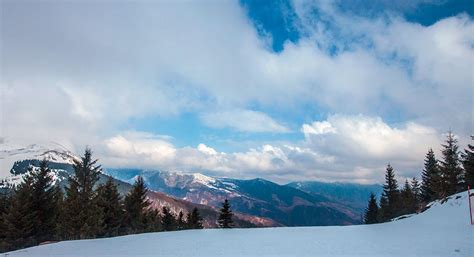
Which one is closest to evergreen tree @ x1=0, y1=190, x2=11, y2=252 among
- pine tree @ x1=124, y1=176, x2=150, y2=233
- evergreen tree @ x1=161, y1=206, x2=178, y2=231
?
pine tree @ x1=124, y1=176, x2=150, y2=233

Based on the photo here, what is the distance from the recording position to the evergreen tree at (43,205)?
3322 cm

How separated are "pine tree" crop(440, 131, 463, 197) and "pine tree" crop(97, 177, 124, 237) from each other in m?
43.5

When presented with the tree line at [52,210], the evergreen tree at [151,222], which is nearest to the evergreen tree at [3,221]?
the tree line at [52,210]

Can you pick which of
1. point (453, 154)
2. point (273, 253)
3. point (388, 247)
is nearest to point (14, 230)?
point (273, 253)

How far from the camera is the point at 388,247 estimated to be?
47.2 feet

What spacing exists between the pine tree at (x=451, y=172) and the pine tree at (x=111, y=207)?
43485 millimetres

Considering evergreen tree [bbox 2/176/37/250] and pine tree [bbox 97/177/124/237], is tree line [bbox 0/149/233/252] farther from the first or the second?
pine tree [bbox 97/177/124/237]

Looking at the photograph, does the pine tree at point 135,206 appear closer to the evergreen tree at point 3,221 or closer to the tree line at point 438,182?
the evergreen tree at point 3,221

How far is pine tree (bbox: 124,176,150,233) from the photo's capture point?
141 ft

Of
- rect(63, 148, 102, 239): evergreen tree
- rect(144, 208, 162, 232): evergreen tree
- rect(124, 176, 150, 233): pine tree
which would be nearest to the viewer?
rect(63, 148, 102, 239): evergreen tree

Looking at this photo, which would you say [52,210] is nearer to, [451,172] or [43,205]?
[43,205]

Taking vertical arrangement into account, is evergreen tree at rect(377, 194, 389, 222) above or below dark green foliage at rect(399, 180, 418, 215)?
below

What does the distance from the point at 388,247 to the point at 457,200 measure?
1920 centimetres

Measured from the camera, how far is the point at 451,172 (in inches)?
1836
